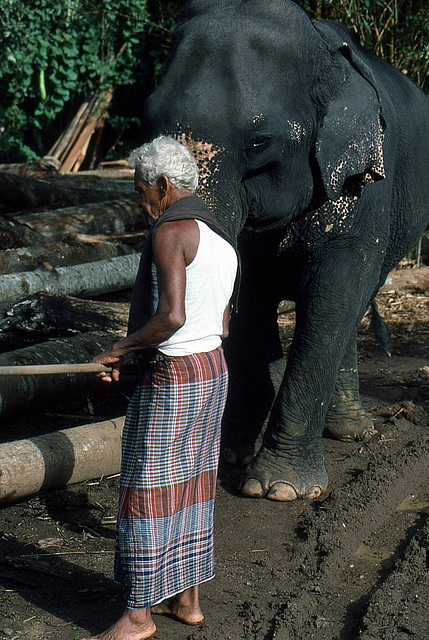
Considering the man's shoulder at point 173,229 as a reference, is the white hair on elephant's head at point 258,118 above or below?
above

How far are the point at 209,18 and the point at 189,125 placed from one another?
77cm

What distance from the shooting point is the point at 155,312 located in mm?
3188

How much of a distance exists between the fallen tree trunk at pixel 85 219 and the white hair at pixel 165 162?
624 cm

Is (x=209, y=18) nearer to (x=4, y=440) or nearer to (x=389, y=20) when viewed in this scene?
(x=4, y=440)

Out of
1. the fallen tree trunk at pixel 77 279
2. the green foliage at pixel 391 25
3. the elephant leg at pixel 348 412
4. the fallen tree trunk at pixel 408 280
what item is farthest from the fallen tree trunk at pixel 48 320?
the green foliage at pixel 391 25

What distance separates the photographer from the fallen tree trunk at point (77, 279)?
7.66 m

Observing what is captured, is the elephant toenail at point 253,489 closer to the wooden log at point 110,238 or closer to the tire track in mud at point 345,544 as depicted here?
the tire track in mud at point 345,544

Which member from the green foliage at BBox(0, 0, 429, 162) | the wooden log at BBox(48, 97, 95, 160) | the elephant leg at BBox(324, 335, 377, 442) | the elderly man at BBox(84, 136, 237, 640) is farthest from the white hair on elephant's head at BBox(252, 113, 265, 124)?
the wooden log at BBox(48, 97, 95, 160)

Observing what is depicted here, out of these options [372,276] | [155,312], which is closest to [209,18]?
[372,276]

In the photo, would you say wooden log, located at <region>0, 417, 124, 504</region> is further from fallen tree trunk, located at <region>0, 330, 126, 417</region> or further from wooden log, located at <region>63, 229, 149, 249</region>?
wooden log, located at <region>63, 229, 149, 249</region>

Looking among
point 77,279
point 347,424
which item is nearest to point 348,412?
point 347,424

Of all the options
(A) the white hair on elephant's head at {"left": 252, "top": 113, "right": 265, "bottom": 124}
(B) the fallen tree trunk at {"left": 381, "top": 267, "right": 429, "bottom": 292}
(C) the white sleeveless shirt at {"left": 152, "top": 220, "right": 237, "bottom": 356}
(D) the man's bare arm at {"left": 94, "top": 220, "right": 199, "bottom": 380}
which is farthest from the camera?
(B) the fallen tree trunk at {"left": 381, "top": 267, "right": 429, "bottom": 292}

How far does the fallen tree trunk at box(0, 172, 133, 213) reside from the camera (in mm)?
10906

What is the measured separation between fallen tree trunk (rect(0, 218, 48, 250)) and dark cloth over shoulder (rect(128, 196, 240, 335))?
566 centimetres
